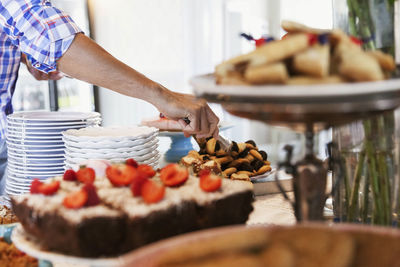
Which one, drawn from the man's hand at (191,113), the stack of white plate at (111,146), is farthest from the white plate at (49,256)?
the man's hand at (191,113)

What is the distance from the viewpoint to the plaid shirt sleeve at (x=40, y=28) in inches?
59.5

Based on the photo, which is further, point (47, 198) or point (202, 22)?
point (202, 22)

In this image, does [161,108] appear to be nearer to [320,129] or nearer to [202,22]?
[320,129]

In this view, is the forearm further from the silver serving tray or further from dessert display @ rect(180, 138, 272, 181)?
the silver serving tray

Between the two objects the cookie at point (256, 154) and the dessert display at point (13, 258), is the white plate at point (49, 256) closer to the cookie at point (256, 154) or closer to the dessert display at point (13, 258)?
the dessert display at point (13, 258)

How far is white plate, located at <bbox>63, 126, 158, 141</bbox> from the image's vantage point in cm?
129

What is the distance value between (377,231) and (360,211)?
0.46m

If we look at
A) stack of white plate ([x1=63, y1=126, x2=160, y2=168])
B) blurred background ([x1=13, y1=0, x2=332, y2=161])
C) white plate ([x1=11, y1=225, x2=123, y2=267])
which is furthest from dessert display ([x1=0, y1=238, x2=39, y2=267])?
blurred background ([x1=13, y1=0, x2=332, y2=161])

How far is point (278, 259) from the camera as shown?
1.70ft

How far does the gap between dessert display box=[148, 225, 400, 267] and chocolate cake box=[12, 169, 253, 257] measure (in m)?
0.21

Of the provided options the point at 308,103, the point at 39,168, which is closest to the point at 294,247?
the point at 308,103

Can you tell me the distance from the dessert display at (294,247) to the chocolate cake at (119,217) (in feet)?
0.68

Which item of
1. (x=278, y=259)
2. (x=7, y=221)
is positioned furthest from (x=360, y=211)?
(x=7, y=221)

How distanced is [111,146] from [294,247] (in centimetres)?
81
